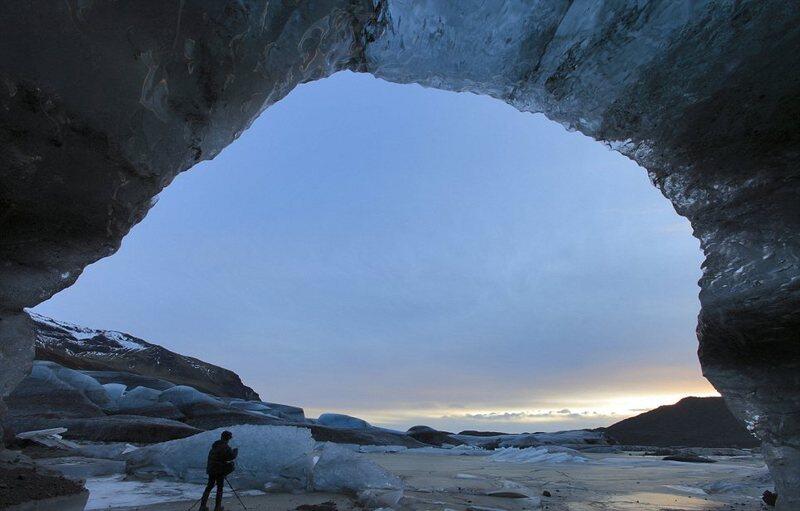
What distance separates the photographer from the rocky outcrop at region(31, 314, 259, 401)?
4700 centimetres

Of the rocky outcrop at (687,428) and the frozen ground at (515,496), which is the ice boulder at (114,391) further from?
the rocky outcrop at (687,428)

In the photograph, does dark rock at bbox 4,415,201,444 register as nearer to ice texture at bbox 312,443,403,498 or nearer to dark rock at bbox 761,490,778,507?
ice texture at bbox 312,443,403,498

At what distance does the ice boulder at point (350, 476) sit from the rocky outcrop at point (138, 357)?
43048mm

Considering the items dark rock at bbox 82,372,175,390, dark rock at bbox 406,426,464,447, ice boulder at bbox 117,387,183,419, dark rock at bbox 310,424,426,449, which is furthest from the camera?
dark rock at bbox 406,426,464,447

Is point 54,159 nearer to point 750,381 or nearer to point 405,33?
point 405,33

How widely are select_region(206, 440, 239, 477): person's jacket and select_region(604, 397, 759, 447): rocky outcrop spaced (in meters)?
38.9

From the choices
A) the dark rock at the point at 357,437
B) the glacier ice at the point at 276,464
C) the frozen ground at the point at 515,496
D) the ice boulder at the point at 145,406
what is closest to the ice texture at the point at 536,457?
the frozen ground at the point at 515,496

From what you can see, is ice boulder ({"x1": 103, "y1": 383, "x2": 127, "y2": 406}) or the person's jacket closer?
the person's jacket

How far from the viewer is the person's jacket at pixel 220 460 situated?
432 centimetres

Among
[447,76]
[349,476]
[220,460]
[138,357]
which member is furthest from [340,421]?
[138,357]

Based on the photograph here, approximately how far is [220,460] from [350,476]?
7.76 ft

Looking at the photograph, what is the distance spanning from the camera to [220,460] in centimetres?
434

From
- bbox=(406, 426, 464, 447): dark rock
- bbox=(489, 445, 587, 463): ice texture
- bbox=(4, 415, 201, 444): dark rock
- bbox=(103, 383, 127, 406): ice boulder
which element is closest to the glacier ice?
bbox=(4, 415, 201, 444): dark rock

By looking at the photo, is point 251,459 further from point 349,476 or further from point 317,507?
point 317,507
